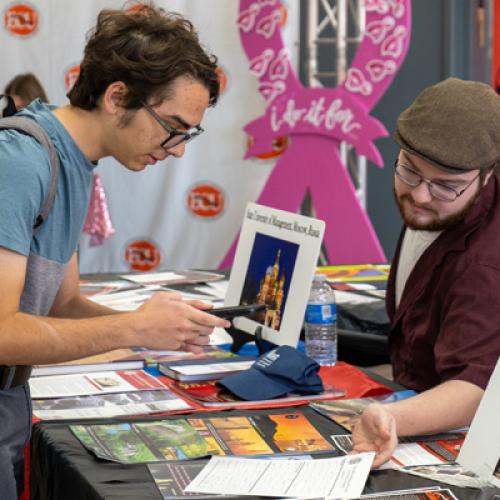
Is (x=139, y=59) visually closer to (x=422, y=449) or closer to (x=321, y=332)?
(x=422, y=449)

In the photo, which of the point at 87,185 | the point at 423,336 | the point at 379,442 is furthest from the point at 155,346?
the point at 423,336

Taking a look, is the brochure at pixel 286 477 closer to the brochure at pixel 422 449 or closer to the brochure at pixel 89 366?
the brochure at pixel 422 449

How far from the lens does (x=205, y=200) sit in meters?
5.73

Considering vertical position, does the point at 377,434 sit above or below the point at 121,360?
above

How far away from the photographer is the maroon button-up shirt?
76.5 inches

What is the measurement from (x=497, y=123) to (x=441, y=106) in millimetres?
115

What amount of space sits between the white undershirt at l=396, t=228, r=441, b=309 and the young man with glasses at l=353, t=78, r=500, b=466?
0.04 feet

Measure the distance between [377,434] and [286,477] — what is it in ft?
0.67

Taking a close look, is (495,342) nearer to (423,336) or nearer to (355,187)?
(423,336)

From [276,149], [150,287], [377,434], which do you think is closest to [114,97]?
[377,434]

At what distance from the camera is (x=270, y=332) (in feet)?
8.10

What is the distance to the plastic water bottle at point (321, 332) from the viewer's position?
8.14 feet

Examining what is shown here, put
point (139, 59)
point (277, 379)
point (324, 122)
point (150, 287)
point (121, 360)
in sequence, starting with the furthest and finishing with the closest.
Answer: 1. point (324, 122)
2. point (150, 287)
3. point (121, 360)
4. point (277, 379)
5. point (139, 59)

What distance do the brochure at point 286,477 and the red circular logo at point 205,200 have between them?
405 centimetres
